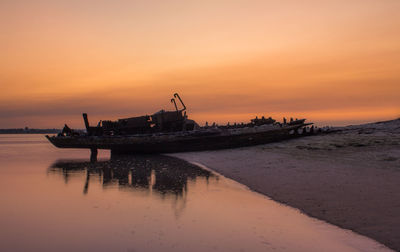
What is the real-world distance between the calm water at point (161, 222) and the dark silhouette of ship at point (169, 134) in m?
16.3

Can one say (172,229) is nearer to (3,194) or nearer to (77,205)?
(77,205)

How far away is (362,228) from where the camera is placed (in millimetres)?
7090

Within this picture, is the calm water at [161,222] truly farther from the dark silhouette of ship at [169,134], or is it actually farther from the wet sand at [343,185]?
the dark silhouette of ship at [169,134]

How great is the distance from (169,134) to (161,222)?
22.6 meters

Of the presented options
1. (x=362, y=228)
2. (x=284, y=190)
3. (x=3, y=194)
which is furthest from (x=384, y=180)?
(x=3, y=194)

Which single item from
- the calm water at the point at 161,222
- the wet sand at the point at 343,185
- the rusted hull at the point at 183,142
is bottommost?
the calm water at the point at 161,222

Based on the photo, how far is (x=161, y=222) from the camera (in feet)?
28.1

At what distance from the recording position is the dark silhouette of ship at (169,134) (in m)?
30.9

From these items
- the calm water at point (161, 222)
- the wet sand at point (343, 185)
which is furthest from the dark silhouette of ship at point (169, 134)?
the calm water at point (161, 222)

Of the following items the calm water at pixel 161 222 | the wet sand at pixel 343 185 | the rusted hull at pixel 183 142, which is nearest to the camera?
the calm water at pixel 161 222

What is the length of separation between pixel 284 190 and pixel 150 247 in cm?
627

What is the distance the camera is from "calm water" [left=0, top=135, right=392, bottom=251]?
22.3 ft

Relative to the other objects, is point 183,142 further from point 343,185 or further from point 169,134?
point 343,185

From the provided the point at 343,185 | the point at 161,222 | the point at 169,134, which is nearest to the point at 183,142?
the point at 169,134
